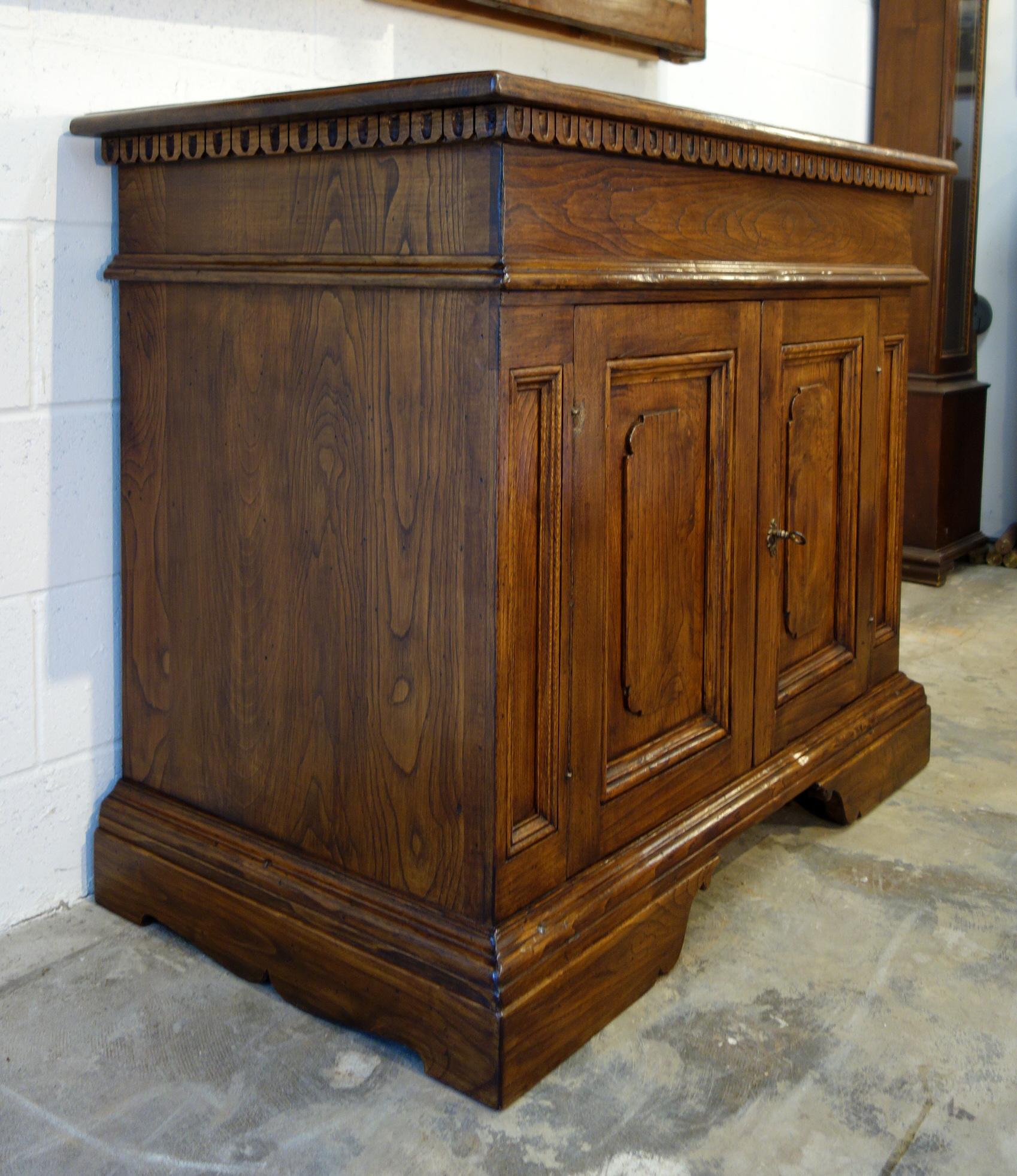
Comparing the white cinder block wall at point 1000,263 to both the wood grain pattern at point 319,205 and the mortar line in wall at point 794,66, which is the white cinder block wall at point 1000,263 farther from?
the wood grain pattern at point 319,205

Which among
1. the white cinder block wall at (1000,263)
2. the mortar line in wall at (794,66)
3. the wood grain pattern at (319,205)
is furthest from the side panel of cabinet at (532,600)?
the white cinder block wall at (1000,263)

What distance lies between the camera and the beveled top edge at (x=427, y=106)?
1.29 meters

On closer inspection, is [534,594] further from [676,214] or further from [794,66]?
[794,66]

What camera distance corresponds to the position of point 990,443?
4.52 meters

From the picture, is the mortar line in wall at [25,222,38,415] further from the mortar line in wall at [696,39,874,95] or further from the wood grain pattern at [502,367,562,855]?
the mortar line in wall at [696,39,874,95]

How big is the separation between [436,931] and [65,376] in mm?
884

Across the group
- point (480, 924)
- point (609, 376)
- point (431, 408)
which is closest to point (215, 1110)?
point (480, 924)

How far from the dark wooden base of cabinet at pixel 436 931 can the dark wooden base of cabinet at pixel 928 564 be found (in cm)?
208

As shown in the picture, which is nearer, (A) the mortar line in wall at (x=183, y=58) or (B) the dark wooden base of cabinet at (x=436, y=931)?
(B) the dark wooden base of cabinet at (x=436, y=931)

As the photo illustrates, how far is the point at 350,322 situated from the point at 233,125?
0.29 m

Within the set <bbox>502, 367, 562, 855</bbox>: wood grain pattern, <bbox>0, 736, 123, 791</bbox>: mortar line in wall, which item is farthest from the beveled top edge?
<bbox>0, 736, 123, 791</bbox>: mortar line in wall

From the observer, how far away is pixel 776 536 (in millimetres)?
1931

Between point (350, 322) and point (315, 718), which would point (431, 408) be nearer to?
point (350, 322)

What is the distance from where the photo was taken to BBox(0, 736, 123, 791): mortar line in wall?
5.84 feet
